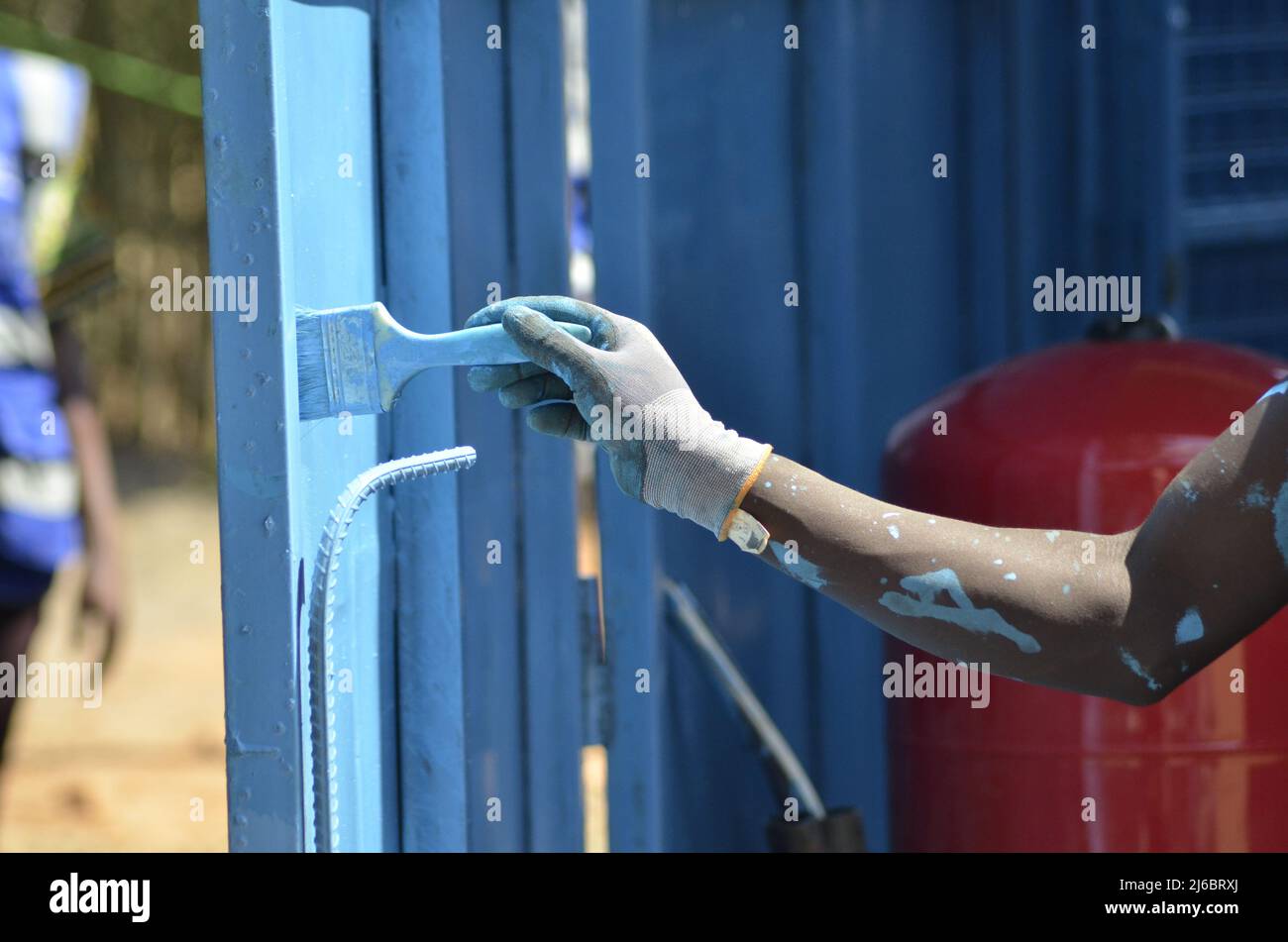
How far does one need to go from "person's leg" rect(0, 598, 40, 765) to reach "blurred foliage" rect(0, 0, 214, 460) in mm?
6049

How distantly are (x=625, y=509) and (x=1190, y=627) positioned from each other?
0.87m

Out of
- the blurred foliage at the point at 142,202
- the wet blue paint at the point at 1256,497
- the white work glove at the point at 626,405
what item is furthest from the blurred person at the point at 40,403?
the blurred foliage at the point at 142,202

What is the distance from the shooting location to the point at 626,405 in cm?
148

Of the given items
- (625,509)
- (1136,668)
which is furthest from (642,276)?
(1136,668)

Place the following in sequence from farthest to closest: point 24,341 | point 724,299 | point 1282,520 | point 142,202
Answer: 1. point 142,202
2. point 24,341
3. point 724,299
4. point 1282,520

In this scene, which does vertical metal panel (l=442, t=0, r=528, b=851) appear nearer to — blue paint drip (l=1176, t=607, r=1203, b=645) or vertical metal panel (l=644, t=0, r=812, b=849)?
vertical metal panel (l=644, t=0, r=812, b=849)

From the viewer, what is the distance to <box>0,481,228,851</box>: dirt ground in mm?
4496

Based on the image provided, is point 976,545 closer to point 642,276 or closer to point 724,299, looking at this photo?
point 642,276

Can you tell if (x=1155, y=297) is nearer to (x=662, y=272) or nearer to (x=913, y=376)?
(x=913, y=376)

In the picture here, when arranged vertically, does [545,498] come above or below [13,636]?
above

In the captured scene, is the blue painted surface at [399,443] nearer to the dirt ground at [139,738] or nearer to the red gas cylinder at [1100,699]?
the red gas cylinder at [1100,699]

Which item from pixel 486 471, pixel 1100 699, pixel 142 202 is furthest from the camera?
pixel 142 202

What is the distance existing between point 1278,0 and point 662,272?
1.92 m
